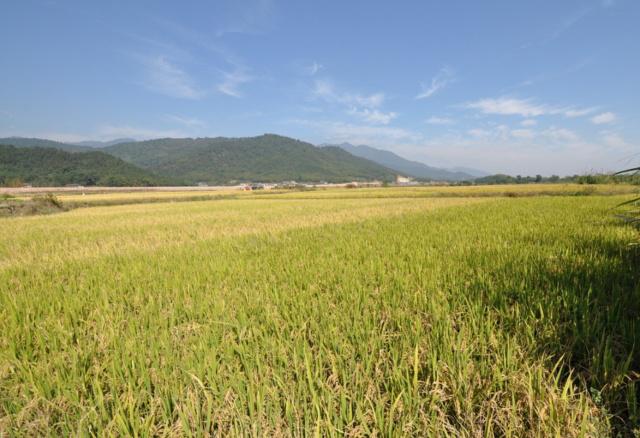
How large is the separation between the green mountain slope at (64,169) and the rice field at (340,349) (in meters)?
130

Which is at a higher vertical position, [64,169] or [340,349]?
[64,169]

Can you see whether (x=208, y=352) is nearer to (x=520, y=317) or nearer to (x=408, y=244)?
(x=520, y=317)

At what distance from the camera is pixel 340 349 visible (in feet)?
6.18

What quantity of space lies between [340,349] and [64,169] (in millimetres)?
166812

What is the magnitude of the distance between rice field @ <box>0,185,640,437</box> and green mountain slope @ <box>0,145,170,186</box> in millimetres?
129504

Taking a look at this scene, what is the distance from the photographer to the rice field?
4.41 feet

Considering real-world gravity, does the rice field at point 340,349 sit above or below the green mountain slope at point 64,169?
below

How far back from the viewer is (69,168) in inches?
4899

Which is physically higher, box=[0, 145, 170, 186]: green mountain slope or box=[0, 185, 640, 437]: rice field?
box=[0, 145, 170, 186]: green mountain slope

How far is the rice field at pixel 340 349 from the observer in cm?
134

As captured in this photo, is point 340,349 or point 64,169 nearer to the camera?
point 340,349

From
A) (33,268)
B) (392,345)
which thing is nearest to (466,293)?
(392,345)

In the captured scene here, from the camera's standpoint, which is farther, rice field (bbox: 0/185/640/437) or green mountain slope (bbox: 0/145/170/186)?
green mountain slope (bbox: 0/145/170/186)

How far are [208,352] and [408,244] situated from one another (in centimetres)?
432
